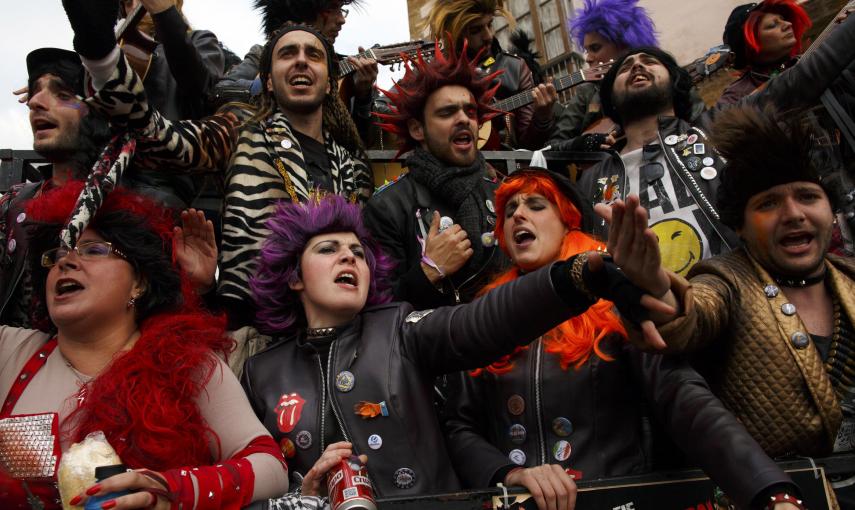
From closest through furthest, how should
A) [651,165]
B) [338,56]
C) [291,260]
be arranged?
[291,260] < [651,165] < [338,56]

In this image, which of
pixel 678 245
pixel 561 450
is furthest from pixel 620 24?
pixel 561 450

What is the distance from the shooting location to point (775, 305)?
287cm

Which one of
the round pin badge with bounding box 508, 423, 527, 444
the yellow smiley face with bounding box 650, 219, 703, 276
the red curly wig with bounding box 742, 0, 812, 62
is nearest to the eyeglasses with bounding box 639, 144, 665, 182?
the yellow smiley face with bounding box 650, 219, 703, 276

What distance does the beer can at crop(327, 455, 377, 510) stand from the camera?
2109 mm

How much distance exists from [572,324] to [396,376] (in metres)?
0.72

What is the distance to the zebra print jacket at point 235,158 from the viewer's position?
3.15 meters

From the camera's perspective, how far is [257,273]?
343cm

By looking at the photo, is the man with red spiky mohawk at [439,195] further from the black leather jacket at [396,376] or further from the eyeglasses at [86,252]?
the eyeglasses at [86,252]

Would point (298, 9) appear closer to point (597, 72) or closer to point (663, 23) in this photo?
point (597, 72)

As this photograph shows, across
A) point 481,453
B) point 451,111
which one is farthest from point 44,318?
point 451,111

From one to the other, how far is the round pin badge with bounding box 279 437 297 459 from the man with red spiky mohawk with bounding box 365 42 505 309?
0.98 metres

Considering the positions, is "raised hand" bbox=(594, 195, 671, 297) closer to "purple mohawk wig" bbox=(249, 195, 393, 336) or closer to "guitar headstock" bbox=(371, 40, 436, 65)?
"purple mohawk wig" bbox=(249, 195, 393, 336)

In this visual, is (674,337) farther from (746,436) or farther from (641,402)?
(641,402)

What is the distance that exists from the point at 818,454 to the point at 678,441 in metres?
0.65
